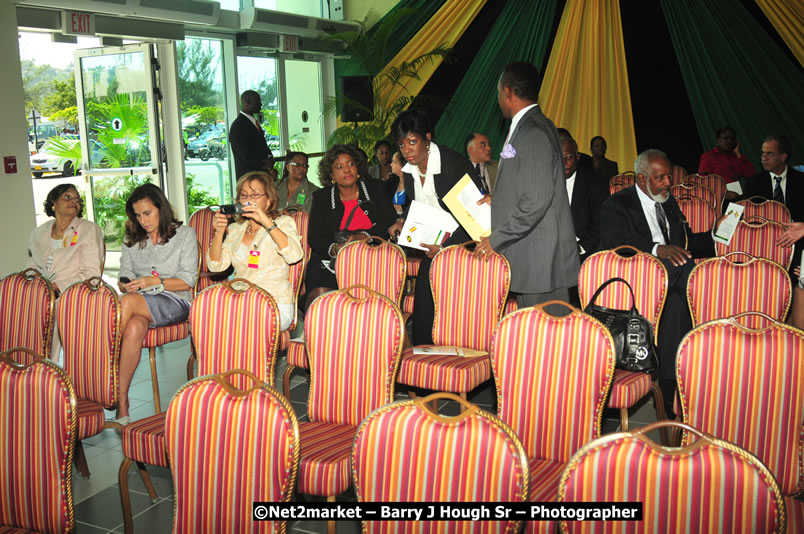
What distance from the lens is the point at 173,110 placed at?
8641 millimetres

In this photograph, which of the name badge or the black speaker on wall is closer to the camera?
the name badge

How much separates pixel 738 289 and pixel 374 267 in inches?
74.4

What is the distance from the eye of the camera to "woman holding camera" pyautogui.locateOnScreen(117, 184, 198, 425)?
163 inches

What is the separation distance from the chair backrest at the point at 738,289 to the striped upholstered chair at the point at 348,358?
5.14ft

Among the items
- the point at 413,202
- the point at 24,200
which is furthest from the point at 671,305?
the point at 24,200

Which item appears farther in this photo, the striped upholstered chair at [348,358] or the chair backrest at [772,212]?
the chair backrest at [772,212]

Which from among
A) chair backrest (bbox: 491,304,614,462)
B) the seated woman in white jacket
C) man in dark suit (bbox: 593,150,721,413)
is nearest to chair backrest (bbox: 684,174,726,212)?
man in dark suit (bbox: 593,150,721,413)

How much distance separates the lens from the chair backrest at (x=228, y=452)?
6.21ft

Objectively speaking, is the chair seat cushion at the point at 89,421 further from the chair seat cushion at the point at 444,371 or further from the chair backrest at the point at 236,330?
the chair seat cushion at the point at 444,371

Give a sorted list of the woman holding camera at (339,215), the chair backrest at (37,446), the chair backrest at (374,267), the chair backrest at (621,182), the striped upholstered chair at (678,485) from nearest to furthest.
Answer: the striped upholstered chair at (678,485) → the chair backrest at (37,446) → the chair backrest at (374,267) → the woman holding camera at (339,215) → the chair backrest at (621,182)

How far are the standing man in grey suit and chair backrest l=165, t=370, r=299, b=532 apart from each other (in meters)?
1.71

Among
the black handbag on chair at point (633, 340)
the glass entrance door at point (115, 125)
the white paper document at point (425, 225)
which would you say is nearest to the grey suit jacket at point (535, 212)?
the black handbag on chair at point (633, 340)

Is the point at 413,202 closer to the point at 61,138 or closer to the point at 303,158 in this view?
the point at 303,158

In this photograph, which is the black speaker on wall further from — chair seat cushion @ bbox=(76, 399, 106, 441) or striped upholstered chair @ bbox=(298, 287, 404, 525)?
striped upholstered chair @ bbox=(298, 287, 404, 525)
